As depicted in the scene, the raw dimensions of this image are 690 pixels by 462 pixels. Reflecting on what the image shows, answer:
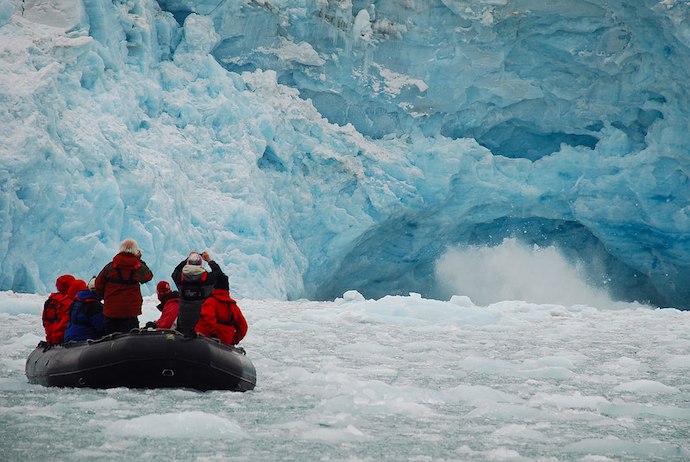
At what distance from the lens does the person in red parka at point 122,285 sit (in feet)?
17.4

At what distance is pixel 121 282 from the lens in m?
5.32

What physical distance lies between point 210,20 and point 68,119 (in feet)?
16.0

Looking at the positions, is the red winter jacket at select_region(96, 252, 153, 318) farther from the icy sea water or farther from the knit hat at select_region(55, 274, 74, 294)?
the icy sea water

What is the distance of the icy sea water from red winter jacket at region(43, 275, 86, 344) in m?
0.37

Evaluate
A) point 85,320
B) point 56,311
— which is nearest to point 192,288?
point 85,320

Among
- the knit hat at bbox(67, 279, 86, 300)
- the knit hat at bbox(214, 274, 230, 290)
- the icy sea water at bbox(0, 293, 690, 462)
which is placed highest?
the knit hat at bbox(214, 274, 230, 290)

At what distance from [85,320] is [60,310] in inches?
10.6

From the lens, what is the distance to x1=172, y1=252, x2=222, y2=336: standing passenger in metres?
4.97

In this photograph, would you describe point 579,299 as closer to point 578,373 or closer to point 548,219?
point 548,219

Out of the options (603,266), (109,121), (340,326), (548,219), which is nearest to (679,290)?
(603,266)

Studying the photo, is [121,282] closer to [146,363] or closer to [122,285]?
[122,285]

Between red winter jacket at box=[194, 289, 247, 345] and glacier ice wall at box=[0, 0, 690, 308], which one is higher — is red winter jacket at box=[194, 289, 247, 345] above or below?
below

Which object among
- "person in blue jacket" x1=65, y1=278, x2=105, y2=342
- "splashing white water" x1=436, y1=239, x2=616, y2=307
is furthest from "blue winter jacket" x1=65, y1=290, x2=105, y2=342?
"splashing white water" x1=436, y1=239, x2=616, y2=307

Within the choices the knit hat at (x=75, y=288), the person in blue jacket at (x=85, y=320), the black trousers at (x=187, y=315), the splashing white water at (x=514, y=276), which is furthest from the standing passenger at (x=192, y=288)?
the splashing white water at (x=514, y=276)
